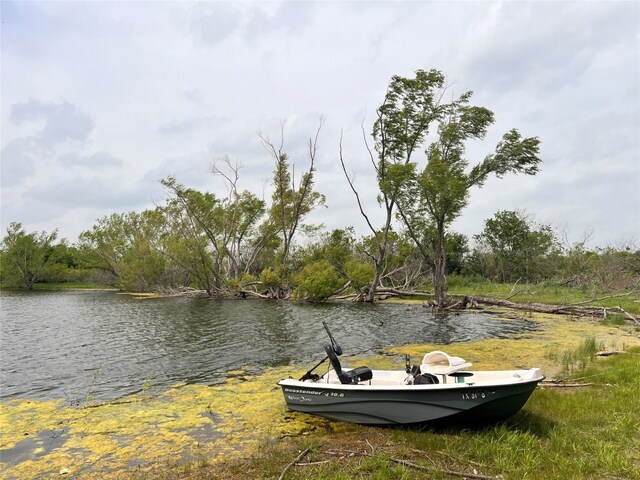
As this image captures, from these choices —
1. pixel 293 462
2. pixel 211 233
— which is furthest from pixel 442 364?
pixel 211 233

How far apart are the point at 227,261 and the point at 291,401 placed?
4778cm

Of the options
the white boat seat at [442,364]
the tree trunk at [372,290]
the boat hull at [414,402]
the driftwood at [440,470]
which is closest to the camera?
the driftwood at [440,470]

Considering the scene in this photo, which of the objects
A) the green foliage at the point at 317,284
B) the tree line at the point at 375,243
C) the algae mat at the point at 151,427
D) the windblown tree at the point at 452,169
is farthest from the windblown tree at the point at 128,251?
the algae mat at the point at 151,427

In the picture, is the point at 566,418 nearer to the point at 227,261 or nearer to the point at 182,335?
the point at 182,335

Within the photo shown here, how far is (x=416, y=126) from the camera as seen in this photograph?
35.9m

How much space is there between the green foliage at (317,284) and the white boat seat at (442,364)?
96.6 feet

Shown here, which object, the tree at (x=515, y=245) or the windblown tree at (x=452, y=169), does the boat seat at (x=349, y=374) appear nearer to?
the windblown tree at (x=452, y=169)

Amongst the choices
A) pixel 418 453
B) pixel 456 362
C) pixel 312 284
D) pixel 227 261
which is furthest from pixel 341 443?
pixel 227 261

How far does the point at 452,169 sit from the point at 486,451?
27269 millimetres

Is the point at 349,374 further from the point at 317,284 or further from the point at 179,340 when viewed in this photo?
the point at 317,284

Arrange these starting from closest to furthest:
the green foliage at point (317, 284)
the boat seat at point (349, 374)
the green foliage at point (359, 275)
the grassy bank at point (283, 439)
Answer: the grassy bank at point (283, 439)
the boat seat at point (349, 374)
the green foliage at point (317, 284)
the green foliage at point (359, 275)

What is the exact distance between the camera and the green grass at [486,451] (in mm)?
6195

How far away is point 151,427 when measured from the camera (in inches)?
355

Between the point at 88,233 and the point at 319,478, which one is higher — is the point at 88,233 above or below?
above
